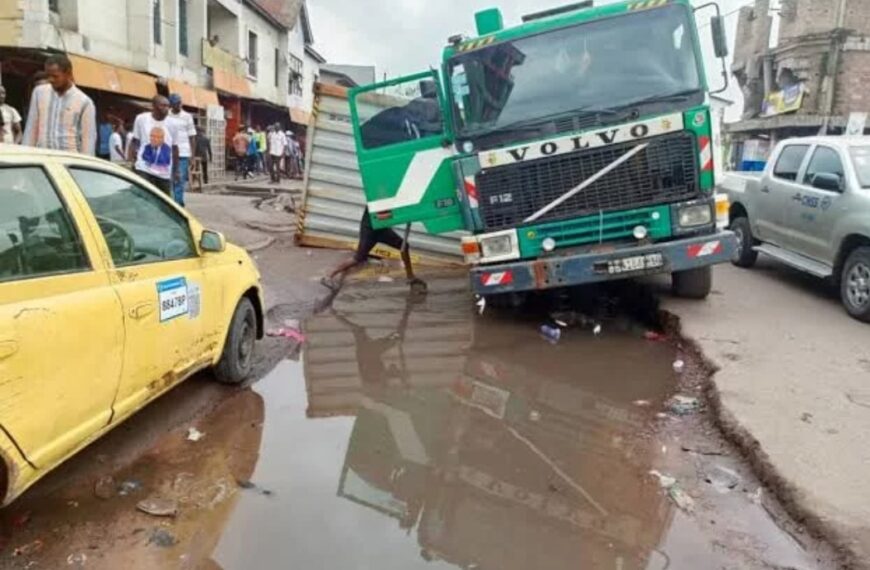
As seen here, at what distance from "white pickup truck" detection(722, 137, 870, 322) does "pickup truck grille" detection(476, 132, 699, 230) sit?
959 mm

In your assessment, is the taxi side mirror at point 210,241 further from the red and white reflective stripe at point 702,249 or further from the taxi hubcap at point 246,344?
the red and white reflective stripe at point 702,249

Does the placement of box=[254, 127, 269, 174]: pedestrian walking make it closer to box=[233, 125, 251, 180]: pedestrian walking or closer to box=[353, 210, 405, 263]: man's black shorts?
box=[233, 125, 251, 180]: pedestrian walking

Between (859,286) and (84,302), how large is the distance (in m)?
6.84

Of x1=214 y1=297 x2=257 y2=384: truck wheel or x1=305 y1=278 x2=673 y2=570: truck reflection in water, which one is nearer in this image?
x1=305 y1=278 x2=673 y2=570: truck reflection in water

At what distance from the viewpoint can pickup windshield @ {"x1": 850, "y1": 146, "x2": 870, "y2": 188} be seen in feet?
24.3

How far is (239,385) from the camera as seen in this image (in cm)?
514

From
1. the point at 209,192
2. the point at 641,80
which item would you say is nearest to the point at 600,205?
the point at 641,80

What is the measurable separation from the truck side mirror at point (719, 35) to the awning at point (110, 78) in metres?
12.2

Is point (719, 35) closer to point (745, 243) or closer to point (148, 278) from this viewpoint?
point (745, 243)

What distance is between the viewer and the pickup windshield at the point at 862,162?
24.3ft

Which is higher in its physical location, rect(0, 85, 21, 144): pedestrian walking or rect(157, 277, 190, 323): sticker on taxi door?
rect(0, 85, 21, 144): pedestrian walking

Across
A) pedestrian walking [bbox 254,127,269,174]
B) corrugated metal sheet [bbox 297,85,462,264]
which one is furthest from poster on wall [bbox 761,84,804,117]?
corrugated metal sheet [bbox 297,85,462,264]

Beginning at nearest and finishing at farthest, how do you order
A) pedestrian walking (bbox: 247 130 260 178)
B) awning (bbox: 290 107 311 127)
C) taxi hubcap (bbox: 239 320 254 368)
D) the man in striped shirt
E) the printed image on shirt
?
taxi hubcap (bbox: 239 320 254 368), the man in striped shirt, the printed image on shirt, pedestrian walking (bbox: 247 130 260 178), awning (bbox: 290 107 311 127)

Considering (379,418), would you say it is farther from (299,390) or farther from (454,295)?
(454,295)
